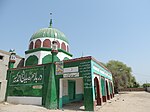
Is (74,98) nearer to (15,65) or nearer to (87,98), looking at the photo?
(87,98)

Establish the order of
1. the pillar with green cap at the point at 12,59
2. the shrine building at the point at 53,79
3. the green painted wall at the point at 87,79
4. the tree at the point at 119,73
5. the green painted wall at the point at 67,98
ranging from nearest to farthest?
the green painted wall at the point at 87,79 → the shrine building at the point at 53,79 → the green painted wall at the point at 67,98 → the pillar with green cap at the point at 12,59 → the tree at the point at 119,73

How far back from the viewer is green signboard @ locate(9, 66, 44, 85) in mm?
12844

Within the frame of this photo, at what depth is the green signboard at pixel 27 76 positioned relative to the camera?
12844 millimetres

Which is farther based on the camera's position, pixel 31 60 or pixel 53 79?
pixel 31 60

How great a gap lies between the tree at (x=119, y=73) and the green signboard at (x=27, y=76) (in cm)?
2023

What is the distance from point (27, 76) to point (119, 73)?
21.6 meters

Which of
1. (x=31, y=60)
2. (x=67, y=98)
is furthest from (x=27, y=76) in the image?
(x=67, y=98)

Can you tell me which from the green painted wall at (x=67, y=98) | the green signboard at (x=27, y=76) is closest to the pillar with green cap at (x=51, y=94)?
the green signboard at (x=27, y=76)

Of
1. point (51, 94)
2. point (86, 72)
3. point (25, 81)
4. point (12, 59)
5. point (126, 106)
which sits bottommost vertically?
point (126, 106)

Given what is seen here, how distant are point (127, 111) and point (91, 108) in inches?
112

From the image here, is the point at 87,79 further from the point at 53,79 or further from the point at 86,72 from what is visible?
the point at 53,79

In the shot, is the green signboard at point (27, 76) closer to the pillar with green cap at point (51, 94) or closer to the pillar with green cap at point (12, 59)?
the pillar with green cap at point (12, 59)

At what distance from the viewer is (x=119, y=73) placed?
2894cm

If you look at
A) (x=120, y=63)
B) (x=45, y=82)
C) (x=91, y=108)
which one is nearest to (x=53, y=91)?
(x=45, y=82)
